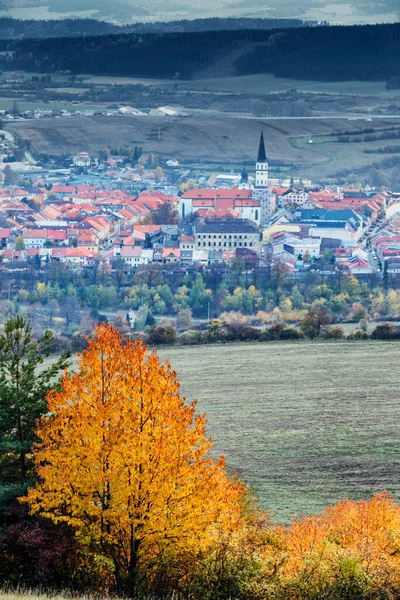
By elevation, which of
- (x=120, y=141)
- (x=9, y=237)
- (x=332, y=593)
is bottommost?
(x=332, y=593)

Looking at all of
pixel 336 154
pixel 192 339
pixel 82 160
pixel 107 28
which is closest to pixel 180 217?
pixel 82 160

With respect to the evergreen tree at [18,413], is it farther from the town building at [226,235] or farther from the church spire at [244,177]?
the church spire at [244,177]

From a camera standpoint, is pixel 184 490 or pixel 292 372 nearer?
pixel 184 490

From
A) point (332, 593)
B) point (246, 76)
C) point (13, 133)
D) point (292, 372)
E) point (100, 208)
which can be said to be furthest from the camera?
point (246, 76)

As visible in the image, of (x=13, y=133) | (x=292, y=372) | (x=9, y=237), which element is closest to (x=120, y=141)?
(x=13, y=133)

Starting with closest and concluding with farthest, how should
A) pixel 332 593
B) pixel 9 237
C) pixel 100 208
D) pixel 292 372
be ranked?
pixel 332 593 < pixel 292 372 < pixel 9 237 < pixel 100 208

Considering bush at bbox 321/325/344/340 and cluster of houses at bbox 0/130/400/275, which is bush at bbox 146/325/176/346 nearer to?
bush at bbox 321/325/344/340

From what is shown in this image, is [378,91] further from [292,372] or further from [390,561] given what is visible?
[390,561]
